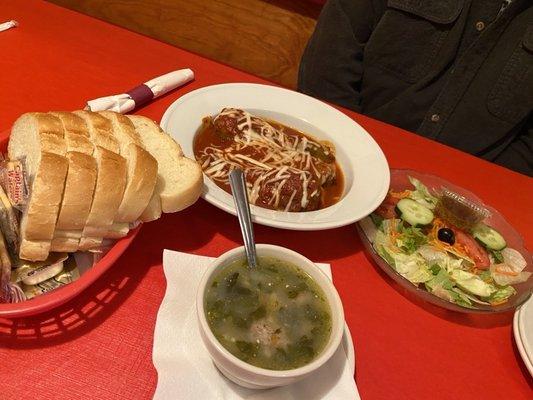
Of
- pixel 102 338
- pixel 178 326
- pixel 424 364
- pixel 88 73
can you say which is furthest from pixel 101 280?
pixel 88 73

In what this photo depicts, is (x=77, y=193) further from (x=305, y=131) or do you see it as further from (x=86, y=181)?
(x=305, y=131)

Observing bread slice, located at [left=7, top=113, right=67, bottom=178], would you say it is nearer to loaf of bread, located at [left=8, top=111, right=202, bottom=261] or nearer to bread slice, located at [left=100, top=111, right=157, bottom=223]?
loaf of bread, located at [left=8, top=111, right=202, bottom=261]

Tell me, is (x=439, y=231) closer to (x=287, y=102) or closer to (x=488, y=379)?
(x=488, y=379)

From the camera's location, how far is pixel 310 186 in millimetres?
1763

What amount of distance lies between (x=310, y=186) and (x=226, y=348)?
826 mm

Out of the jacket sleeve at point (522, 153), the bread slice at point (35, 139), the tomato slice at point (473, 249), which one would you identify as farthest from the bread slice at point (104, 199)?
the jacket sleeve at point (522, 153)

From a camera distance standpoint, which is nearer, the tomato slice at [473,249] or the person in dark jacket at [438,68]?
the tomato slice at [473,249]

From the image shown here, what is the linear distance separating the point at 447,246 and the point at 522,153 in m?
1.70

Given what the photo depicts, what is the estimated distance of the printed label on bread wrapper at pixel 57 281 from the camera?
121 centimetres

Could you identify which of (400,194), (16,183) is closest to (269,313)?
(16,183)

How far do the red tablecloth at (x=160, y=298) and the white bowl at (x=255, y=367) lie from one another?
242 mm

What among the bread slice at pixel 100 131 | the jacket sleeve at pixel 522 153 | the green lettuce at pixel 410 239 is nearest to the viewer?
the bread slice at pixel 100 131

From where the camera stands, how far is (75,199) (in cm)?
120

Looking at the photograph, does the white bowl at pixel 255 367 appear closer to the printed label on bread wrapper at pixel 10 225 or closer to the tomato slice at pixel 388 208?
the printed label on bread wrapper at pixel 10 225
